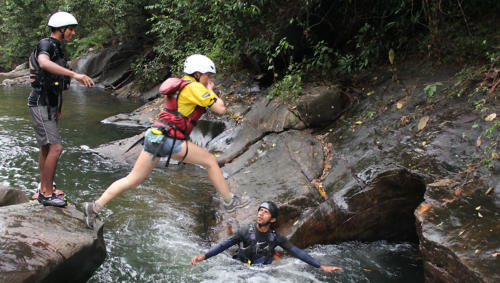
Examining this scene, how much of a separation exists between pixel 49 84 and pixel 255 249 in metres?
3.12

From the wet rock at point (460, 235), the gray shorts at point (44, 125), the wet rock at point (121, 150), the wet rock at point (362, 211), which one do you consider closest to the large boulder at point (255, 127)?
the wet rock at point (121, 150)

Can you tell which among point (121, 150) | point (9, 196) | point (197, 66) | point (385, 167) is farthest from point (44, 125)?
point (121, 150)

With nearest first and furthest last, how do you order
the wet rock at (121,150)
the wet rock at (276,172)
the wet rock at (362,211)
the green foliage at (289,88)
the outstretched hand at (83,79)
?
the outstretched hand at (83,79), the wet rock at (362,211), the wet rock at (276,172), the green foliage at (289,88), the wet rock at (121,150)

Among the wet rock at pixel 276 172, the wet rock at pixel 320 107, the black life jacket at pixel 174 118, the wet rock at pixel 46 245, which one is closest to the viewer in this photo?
the wet rock at pixel 46 245

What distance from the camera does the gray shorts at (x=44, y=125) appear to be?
473 cm

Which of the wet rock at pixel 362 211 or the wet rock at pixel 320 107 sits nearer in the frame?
the wet rock at pixel 362 211

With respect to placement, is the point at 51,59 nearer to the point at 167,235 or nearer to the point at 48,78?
the point at 48,78

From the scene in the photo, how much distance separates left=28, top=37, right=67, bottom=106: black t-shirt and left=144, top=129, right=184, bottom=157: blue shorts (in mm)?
1237

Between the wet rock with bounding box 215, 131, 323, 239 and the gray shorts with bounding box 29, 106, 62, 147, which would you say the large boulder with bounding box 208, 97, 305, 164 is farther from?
the gray shorts with bounding box 29, 106, 62, 147

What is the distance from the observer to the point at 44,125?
475 cm

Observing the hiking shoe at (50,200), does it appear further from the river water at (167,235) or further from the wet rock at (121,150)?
the wet rock at (121,150)

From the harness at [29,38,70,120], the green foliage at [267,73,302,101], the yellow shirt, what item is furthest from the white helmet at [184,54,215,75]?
the green foliage at [267,73,302,101]

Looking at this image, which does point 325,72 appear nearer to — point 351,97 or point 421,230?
point 351,97

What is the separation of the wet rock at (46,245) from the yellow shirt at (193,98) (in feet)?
6.00
